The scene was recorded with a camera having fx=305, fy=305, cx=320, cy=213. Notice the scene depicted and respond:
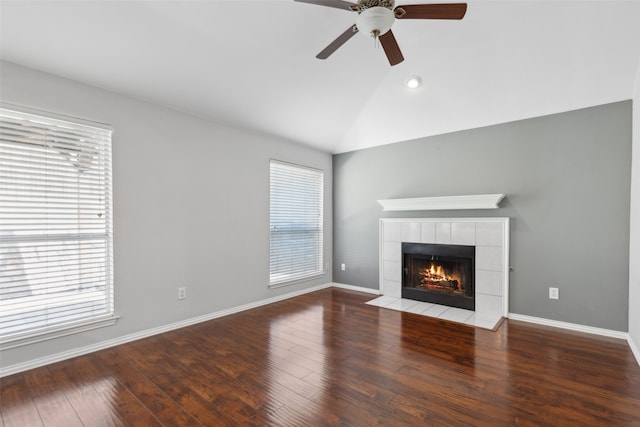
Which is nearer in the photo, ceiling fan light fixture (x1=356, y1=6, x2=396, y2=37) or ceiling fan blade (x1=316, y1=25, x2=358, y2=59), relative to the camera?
ceiling fan light fixture (x1=356, y1=6, x2=396, y2=37)

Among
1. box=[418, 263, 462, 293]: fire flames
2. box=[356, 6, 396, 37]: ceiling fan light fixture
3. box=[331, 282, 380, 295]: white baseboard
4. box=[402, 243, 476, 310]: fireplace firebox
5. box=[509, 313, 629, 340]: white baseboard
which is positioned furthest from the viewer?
box=[331, 282, 380, 295]: white baseboard

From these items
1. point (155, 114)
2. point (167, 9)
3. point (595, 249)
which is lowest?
point (595, 249)

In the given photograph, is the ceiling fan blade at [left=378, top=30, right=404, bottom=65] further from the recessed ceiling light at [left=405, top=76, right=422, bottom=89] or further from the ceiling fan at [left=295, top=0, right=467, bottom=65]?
the recessed ceiling light at [left=405, top=76, right=422, bottom=89]

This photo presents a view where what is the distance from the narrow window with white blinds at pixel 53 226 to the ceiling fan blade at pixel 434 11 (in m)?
2.83

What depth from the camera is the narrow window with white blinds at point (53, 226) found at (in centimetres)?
243

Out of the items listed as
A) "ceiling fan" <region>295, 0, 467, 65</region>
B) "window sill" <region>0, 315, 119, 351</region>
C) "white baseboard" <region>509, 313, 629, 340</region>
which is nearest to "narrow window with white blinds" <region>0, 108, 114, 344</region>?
"window sill" <region>0, 315, 119, 351</region>

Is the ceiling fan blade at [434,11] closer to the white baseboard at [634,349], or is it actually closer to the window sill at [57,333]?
the white baseboard at [634,349]

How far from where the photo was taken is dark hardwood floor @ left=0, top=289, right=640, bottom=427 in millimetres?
1899

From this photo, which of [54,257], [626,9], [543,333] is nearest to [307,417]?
[54,257]

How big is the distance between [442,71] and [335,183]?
2.61 metres

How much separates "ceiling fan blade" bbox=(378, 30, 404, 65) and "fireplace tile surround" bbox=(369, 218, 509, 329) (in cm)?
245

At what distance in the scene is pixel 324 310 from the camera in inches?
160

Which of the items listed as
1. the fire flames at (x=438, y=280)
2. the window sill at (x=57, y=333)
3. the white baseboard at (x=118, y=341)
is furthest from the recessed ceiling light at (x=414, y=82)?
the window sill at (x=57, y=333)

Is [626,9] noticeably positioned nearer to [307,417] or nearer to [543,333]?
[543,333]
